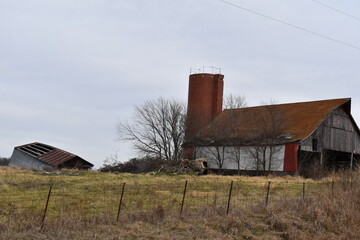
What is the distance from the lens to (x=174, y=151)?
48562 mm

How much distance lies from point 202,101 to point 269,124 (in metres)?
10.1

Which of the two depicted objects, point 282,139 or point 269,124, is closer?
point 282,139

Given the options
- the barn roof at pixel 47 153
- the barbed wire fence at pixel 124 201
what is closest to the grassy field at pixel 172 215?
the barbed wire fence at pixel 124 201

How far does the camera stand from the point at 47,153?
3816cm

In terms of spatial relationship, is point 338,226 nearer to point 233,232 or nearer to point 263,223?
point 263,223

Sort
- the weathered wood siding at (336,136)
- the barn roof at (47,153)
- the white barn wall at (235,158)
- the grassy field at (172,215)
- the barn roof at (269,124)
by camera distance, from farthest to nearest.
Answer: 1. the barn roof at (47,153)
2. the barn roof at (269,124)
3. the weathered wood siding at (336,136)
4. the white barn wall at (235,158)
5. the grassy field at (172,215)

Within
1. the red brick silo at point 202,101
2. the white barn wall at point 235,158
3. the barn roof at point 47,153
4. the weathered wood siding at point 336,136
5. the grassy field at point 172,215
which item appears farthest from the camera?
the red brick silo at point 202,101

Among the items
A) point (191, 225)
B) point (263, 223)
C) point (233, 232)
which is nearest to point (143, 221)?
point (191, 225)

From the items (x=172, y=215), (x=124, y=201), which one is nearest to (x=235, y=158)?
(x=124, y=201)

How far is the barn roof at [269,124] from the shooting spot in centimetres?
3581

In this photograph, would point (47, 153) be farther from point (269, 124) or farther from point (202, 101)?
point (269, 124)

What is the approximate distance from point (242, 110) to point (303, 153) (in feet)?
34.4

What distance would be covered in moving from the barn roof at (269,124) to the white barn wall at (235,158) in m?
0.57

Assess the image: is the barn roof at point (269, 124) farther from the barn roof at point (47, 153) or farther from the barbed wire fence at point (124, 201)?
the barbed wire fence at point (124, 201)
